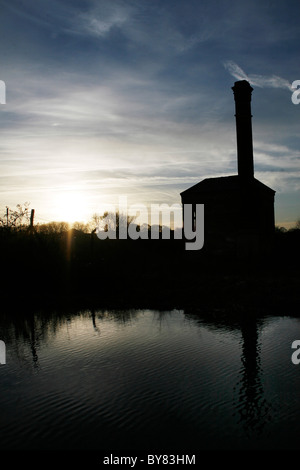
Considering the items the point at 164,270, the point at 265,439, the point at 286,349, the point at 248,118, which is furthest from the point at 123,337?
the point at 248,118

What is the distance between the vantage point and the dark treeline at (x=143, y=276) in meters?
17.1

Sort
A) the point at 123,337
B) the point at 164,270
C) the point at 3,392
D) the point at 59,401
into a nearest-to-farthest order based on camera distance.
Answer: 1. the point at 59,401
2. the point at 3,392
3. the point at 123,337
4. the point at 164,270

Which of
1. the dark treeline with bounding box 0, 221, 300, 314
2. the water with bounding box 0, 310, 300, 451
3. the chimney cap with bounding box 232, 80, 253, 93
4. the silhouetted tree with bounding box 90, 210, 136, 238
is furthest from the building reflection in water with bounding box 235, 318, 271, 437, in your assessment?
the silhouetted tree with bounding box 90, 210, 136, 238

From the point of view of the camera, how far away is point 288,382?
746 centimetres

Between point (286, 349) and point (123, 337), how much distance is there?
14.8 feet

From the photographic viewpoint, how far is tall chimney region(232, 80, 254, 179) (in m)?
25.7

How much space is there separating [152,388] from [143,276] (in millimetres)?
15769

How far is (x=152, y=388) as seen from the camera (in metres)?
7.30

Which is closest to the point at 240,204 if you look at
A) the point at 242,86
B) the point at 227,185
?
the point at 227,185

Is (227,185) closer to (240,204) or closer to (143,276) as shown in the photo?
(240,204)

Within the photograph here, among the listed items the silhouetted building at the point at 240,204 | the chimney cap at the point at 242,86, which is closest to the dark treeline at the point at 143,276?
the silhouetted building at the point at 240,204

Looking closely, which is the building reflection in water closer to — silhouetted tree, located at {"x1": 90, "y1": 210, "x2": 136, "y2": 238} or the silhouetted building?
the silhouetted building

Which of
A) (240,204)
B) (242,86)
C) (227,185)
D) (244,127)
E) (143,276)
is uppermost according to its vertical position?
(242,86)

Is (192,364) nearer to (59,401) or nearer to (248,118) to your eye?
(59,401)
